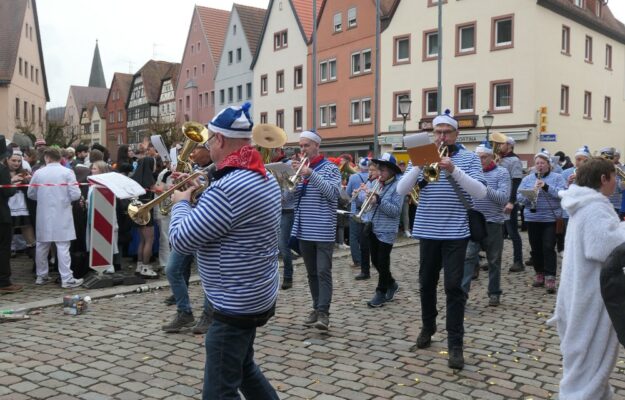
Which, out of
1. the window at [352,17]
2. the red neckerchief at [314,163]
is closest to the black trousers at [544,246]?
the red neckerchief at [314,163]

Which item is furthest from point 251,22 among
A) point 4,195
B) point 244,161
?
point 244,161

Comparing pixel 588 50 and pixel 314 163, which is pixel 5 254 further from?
pixel 588 50

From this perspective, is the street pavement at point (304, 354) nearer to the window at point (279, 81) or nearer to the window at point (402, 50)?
the window at point (402, 50)

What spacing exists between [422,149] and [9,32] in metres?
53.1

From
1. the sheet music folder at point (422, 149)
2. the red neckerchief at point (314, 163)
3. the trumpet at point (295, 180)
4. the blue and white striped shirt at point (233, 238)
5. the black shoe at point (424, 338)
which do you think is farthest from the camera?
the red neckerchief at point (314, 163)

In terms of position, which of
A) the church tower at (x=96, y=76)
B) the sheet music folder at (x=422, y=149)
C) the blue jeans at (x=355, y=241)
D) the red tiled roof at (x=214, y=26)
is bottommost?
the blue jeans at (x=355, y=241)

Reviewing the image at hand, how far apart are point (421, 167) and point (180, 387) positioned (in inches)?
108

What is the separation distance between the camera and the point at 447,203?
5719 mm

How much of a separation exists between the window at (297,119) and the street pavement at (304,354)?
37.4m

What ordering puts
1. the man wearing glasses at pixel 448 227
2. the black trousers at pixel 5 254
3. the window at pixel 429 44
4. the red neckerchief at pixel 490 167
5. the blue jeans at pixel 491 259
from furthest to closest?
1. the window at pixel 429 44
2. the black trousers at pixel 5 254
3. the red neckerchief at pixel 490 167
4. the blue jeans at pixel 491 259
5. the man wearing glasses at pixel 448 227

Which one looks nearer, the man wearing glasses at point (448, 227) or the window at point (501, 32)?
the man wearing glasses at point (448, 227)

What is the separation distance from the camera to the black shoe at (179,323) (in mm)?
6654

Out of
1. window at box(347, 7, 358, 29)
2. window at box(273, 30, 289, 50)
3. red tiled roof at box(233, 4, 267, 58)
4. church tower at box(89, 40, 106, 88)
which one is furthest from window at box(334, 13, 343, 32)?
church tower at box(89, 40, 106, 88)

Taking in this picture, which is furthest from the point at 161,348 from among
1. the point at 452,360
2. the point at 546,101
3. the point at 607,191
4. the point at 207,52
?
the point at 207,52
